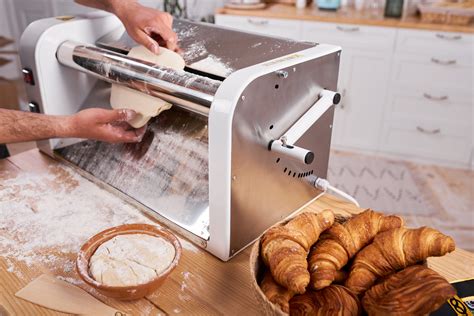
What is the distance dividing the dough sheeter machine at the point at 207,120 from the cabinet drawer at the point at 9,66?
189 cm

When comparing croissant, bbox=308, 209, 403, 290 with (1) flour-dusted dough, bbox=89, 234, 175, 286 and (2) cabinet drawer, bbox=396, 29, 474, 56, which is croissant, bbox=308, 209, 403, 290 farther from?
(2) cabinet drawer, bbox=396, 29, 474, 56

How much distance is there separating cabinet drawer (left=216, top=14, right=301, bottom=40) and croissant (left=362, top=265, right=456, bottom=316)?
7.22 feet

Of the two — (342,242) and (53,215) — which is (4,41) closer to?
(53,215)

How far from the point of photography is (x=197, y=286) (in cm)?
75

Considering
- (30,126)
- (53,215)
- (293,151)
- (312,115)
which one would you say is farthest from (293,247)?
(30,126)

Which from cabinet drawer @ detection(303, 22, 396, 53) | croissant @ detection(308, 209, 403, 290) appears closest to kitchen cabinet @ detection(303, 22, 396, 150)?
cabinet drawer @ detection(303, 22, 396, 53)

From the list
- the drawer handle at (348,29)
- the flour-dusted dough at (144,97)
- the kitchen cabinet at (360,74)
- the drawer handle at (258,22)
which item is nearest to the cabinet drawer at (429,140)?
the kitchen cabinet at (360,74)

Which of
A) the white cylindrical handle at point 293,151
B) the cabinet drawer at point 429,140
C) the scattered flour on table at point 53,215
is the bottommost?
the cabinet drawer at point 429,140

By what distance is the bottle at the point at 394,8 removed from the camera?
2531 millimetres

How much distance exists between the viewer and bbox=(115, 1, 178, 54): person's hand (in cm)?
100

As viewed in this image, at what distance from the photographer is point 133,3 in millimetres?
1101

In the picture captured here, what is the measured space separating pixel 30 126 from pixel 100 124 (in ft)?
0.56

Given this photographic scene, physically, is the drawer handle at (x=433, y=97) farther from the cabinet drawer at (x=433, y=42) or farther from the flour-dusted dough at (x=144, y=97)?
the flour-dusted dough at (x=144, y=97)

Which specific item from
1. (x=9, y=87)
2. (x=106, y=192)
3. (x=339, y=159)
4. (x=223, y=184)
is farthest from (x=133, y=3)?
(x=9, y=87)
